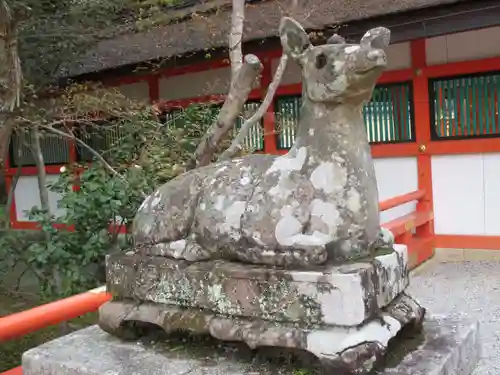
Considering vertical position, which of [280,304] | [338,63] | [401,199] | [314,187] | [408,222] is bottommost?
[408,222]

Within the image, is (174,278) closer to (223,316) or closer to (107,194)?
(223,316)

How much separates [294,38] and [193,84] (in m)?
6.28

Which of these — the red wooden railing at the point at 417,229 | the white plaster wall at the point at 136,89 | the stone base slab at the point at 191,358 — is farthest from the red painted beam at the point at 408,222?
the white plaster wall at the point at 136,89

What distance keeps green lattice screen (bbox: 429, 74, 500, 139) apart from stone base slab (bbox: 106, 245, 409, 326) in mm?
4533

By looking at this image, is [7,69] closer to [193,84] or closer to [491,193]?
[193,84]

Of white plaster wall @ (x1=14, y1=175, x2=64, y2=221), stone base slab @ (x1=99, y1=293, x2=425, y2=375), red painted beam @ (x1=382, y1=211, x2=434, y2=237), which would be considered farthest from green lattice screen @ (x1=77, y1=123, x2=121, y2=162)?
stone base slab @ (x1=99, y1=293, x2=425, y2=375)

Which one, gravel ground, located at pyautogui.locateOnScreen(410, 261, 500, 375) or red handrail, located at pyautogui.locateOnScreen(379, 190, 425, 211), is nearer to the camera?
gravel ground, located at pyautogui.locateOnScreen(410, 261, 500, 375)

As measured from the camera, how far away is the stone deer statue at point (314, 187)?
1.80 meters

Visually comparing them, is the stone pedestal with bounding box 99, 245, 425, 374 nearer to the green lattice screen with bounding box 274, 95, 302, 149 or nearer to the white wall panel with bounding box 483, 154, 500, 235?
the white wall panel with bounding box 483, 154, 500, 235

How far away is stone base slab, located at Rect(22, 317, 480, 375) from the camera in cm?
190

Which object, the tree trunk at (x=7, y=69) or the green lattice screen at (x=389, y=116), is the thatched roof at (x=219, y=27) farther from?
the tree trunk at (x=7, y=69)

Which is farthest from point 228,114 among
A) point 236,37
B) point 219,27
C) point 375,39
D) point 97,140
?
point 97,140

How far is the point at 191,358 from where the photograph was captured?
2031mm

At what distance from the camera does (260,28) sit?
21.8 feet
